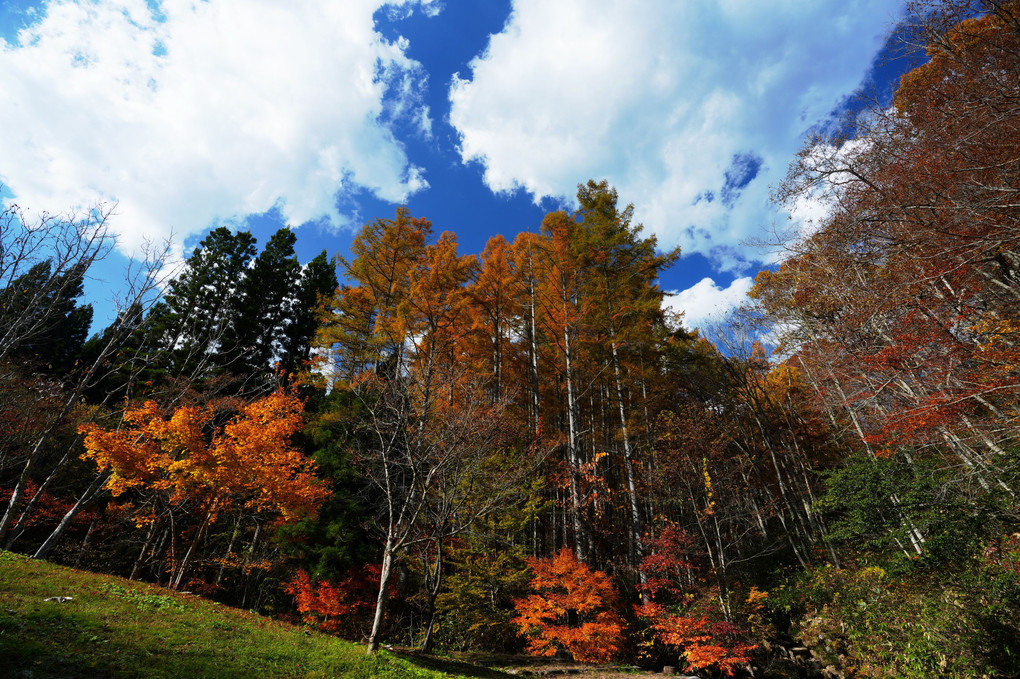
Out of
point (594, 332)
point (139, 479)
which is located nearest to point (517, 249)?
point (594, 332)

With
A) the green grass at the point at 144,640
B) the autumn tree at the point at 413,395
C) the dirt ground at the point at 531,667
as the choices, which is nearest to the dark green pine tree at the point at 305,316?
the autumn tree at the point at 413,395

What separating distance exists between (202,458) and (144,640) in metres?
5.30

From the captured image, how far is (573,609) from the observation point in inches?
387

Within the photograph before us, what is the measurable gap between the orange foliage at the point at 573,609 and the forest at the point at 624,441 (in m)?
0.07

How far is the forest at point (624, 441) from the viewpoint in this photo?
6.54 metres

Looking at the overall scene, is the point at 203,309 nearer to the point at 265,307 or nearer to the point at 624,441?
the point at 265,307

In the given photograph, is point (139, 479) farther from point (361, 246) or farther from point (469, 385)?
point (361, 246)

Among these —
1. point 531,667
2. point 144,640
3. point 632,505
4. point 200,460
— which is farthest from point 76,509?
point 632,505

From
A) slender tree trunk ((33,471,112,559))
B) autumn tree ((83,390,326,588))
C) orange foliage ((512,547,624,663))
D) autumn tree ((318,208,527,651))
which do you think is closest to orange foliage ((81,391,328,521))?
autumn tree ((83,390,326,588))

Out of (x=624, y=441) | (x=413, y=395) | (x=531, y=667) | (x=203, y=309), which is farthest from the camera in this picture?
(x=203, y=309)

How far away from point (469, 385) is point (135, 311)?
9651 millimetres

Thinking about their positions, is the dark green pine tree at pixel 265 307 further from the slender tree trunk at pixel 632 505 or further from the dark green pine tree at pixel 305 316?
the slender tree trunk at pixel 632 505

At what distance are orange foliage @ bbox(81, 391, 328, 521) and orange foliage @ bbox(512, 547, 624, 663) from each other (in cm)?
683

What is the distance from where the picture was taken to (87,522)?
14.5 m
